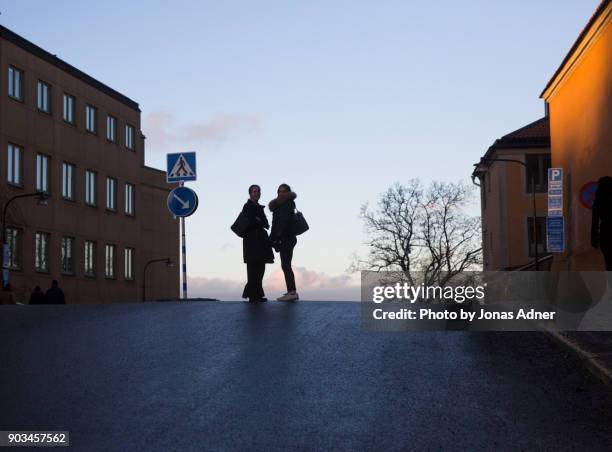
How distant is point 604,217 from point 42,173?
44856 mm

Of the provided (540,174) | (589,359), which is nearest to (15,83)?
(540,174)

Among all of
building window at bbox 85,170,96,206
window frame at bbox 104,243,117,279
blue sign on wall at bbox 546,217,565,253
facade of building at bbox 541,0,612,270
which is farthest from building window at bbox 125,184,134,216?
blue sign on wall at bbox 546,217,565,253

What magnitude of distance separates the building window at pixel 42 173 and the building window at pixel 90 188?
4.83 m

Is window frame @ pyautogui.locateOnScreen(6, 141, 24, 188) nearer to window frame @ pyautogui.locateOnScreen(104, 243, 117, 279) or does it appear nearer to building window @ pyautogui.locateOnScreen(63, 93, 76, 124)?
building window @ pyautogui.locateOnScreen(63, 93, 76, 124)

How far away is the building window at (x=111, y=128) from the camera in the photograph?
215 ft

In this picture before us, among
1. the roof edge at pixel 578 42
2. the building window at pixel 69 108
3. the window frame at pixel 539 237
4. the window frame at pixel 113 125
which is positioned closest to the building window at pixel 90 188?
the window frame at pixel 113 125

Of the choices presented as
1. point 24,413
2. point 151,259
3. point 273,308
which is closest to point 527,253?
point 151,259

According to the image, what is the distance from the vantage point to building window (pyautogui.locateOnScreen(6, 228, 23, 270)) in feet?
170

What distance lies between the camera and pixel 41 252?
2195 inches

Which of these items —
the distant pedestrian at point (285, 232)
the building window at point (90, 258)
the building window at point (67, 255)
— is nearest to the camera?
the distant pedestrian at point (285, 232)

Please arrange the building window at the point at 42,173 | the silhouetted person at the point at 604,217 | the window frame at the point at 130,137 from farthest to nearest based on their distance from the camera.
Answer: the window frame at the point at 130,137 < the building window at the point at 42,173 < the silhouetted person at the point at 604,217

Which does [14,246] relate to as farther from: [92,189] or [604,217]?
[604,217]

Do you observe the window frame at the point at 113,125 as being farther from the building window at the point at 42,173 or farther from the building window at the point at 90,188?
the building window at the point at 42,173

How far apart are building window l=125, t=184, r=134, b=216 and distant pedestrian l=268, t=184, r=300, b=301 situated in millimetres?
50280
